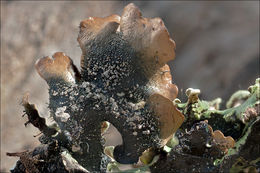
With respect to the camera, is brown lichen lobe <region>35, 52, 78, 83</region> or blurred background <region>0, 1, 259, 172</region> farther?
blurred background <region>0, 1, 259, 172</region>

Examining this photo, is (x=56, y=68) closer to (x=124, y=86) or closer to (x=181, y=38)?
(x=124, y=86)

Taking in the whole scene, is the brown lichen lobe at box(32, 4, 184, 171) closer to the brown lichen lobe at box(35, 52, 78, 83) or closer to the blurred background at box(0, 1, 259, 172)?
the brown lichen lobe at box(35, 52, 78, 83)

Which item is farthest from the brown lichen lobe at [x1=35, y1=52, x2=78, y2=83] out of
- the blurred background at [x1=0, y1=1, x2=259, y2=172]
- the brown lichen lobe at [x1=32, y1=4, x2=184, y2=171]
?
the blurred background at [x1=0, y1=1, x2=259, y2=172]

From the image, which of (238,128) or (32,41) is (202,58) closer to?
(32,41)

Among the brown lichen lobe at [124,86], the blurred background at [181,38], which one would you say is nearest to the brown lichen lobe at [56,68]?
the brown lichen lobe at [124,86]

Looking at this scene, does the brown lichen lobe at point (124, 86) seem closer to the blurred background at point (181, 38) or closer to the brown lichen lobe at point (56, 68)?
the brown lichen lobe at point (56, 68)

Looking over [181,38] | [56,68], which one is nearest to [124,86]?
[56,68]

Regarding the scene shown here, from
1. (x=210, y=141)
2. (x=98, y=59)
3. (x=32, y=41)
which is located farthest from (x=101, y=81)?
(x=32, y=41)

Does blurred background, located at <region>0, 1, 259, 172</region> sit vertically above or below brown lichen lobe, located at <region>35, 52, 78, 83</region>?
above

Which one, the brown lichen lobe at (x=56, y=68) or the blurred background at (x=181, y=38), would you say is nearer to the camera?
the brown lichen lobe at (x=56, y=68)
